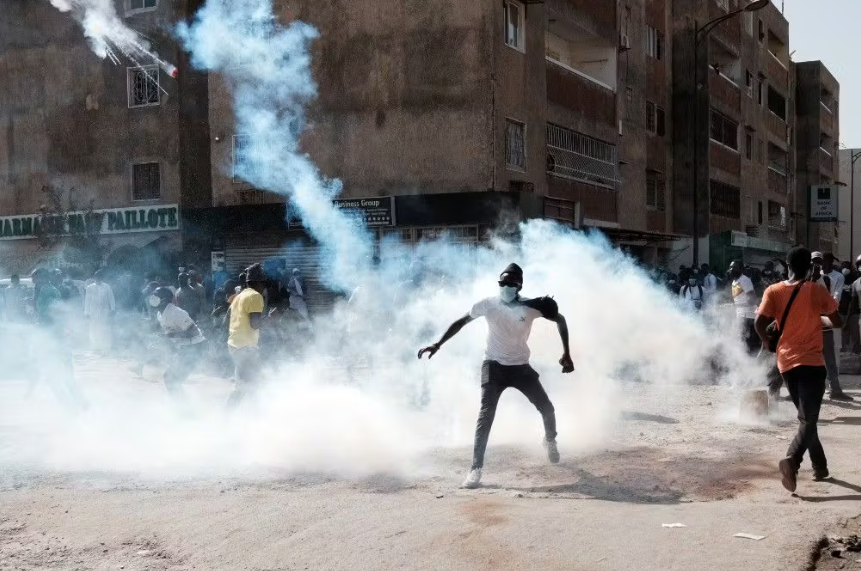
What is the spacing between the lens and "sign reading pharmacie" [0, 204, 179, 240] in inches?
952

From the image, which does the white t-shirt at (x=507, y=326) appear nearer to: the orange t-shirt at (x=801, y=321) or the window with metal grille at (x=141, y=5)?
the orange t-shirt at (x=801, y=321)

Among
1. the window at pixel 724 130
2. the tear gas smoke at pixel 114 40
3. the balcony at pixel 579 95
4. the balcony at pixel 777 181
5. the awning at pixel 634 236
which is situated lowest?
the awning at pixel 634 236

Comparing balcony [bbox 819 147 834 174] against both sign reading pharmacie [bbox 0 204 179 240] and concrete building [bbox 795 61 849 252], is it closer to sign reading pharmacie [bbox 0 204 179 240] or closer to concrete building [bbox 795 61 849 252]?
concrete building [bbox 795 61 849 252]

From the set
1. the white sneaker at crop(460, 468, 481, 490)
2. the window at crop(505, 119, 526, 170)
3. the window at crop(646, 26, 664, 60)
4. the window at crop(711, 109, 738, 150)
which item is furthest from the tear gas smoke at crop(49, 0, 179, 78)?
the window at crop(711, 109, 738, 150)

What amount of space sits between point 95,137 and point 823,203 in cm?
3783

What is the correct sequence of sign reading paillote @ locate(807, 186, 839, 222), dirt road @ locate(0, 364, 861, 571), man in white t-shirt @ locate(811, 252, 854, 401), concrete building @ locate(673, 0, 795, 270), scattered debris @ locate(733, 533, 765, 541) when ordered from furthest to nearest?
sign reading paillote @ locate(807, 186, 839, 222)
concrete building @ locate(673, 0, 795, 270)
man in white t-shirt @ locate(811, 252, 854, 401)
scattered debris @ locate(733, 533, 765, 541)
dirt road @ locate(0, 364, 861, 571)

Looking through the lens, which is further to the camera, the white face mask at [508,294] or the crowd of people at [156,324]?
the crowd of people at [156,324]

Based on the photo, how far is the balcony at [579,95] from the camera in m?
23.5

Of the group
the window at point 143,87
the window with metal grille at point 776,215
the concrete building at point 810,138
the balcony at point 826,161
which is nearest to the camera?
the window at point 143,87

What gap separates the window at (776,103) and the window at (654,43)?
15.1 meters

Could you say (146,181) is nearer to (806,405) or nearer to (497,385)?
(497,385)

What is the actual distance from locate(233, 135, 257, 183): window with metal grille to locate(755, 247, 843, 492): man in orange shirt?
56.6 ft

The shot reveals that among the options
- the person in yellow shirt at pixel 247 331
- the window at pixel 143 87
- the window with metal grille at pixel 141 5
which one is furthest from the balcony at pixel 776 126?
the person in yellow shirt at pixel 247 331

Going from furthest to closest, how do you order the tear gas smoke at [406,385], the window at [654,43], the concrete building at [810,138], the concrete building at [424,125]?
the concrete building at [810,138]
the window at [654,43]
the concrete building at [424,125]
the tear gas smoke at [406,385]
